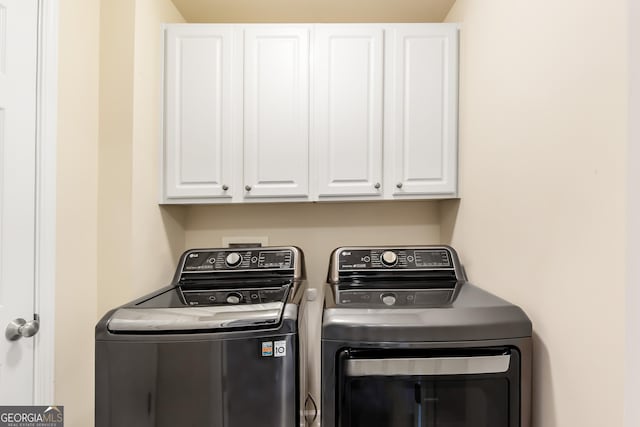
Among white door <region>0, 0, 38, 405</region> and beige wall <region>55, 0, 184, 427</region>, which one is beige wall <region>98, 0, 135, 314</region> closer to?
beige wall <region>55, 0, 184, 427</region>

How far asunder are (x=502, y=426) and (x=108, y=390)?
1216 mm

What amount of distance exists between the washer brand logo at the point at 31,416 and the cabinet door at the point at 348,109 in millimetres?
1329

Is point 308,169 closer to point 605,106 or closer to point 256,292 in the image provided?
point 256,292

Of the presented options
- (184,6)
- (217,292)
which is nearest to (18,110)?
(217,292)

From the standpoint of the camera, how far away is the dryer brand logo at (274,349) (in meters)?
0.95

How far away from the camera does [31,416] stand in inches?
40.9

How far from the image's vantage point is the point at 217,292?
52.7 inches

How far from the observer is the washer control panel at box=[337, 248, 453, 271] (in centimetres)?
152

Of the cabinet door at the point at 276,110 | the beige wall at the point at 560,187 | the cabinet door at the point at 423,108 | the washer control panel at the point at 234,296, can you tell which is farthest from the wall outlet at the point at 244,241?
the beige wall at the point at 560,187

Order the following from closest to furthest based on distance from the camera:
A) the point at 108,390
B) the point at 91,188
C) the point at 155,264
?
the point at 108,390 < the point at 91,188 < the point at 155,264

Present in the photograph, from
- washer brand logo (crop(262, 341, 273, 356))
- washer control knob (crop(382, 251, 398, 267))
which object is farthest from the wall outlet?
washer brand logo (crop(262, 341, 273, 356))

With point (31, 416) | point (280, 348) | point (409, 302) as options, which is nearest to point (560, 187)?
point (409, 302)

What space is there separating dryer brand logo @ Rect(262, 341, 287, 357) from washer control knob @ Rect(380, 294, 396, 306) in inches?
15.8

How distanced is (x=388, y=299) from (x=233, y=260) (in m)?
0.78
